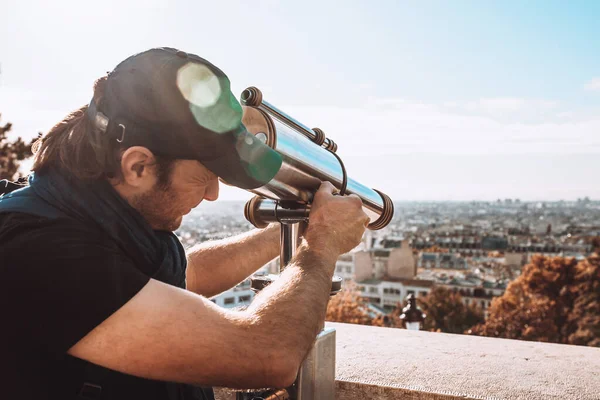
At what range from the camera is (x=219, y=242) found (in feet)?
7.11

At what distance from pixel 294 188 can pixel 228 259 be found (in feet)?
1.90

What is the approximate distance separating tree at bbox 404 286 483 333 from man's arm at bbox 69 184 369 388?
31.8m

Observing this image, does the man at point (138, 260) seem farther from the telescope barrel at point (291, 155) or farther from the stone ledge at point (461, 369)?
the stone ledge at point (461, 369)

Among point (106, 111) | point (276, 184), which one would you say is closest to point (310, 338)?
point (276, 184)

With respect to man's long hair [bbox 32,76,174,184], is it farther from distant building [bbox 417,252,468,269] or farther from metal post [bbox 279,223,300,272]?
distant building [bbox 417,252,468,269]

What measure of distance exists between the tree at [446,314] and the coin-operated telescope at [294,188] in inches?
1234

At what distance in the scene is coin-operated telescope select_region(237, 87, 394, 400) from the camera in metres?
1.52

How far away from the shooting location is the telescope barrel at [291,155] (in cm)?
150

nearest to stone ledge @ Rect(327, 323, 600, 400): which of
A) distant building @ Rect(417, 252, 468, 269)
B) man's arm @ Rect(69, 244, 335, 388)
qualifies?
man's arm @ Rect(69, 244, 335, 388)

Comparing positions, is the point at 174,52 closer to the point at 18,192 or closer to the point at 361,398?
the point at 18,192

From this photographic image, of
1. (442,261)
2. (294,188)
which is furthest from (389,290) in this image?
(294,188)

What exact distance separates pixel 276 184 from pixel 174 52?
446 millimetres

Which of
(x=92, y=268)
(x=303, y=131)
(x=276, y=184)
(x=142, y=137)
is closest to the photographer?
(x=92, y=268)

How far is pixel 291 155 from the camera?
5.17ft
